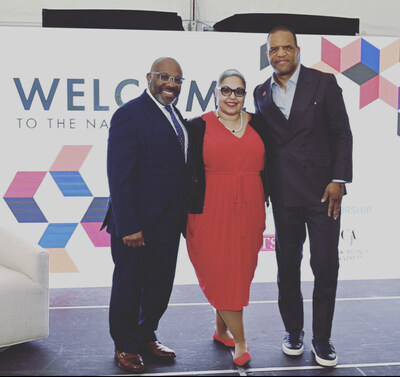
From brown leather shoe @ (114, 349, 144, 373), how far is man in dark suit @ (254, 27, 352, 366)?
68 cm


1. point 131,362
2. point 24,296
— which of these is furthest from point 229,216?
point 24,296

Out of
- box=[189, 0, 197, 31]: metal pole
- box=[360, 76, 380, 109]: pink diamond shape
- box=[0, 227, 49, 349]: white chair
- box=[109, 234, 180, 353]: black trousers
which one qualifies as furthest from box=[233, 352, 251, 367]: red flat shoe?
box=[189, 0, 197, 31]: metal pole

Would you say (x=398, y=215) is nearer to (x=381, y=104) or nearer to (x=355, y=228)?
(x=355, y=228)

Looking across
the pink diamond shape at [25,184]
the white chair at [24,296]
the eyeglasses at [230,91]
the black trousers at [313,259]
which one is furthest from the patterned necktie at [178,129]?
the pink diamond shape at [25,184]

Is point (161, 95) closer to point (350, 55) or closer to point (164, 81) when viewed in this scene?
point (164, 81)

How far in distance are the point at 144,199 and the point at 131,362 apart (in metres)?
0.69

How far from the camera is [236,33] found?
12.3 ft

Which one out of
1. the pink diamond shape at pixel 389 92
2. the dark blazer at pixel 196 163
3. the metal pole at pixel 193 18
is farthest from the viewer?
the pink diamond shape at pixel 389 92

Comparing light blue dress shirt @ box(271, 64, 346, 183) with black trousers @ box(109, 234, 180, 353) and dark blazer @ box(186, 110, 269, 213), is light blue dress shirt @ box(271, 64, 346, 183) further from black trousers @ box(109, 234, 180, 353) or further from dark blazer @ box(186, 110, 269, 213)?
black trousers @ box(109, 234, 180, 353)

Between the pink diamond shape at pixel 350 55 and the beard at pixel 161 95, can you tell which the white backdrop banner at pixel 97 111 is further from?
the beard at pixel 161 95

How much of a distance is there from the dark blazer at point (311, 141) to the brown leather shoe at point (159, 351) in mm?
834

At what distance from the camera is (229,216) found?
2.31 meters

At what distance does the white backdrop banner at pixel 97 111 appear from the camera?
365cm

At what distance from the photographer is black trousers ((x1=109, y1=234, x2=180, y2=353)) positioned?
2.29 meters
